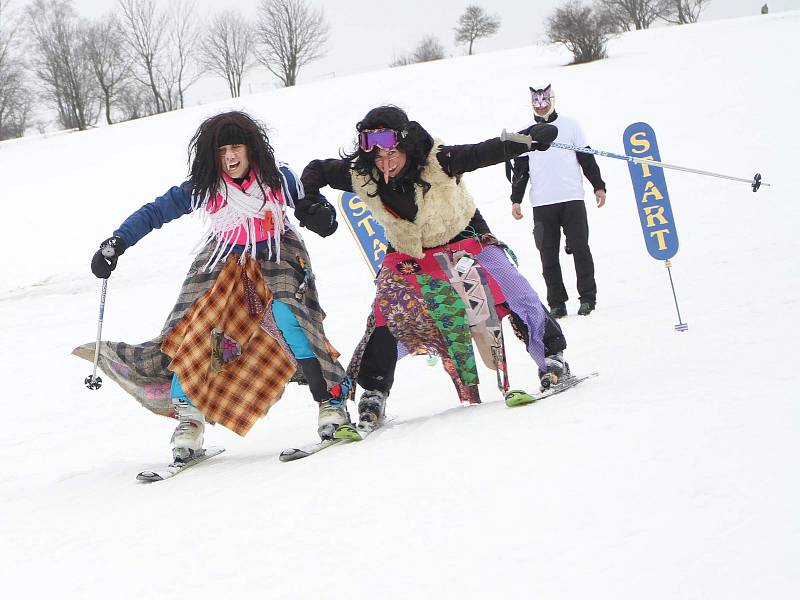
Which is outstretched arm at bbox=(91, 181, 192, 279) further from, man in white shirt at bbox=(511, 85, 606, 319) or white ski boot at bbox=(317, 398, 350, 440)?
man in white shirt at bbox=(511, 85, 606, 319)

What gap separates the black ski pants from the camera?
697cm

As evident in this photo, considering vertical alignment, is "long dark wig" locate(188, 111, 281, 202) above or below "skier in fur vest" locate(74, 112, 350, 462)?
above

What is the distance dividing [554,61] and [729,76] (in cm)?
729

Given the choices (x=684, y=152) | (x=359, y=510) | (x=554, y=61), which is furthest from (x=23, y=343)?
(x=554, y=61)

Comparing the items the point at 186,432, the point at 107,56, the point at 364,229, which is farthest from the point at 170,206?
the point at 107,56

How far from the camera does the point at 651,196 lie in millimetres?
6391

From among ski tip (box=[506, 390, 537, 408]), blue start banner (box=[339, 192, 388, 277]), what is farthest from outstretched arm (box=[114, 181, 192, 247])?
blue start banner (box=[339, 192, 388, 277])

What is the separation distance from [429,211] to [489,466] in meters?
1.48

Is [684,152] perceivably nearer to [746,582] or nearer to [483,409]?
[483,409]

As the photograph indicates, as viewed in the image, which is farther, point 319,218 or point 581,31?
point 581,31

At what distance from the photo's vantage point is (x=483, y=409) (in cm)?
420

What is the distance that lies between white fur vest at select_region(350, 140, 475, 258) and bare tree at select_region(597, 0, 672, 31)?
43156mm

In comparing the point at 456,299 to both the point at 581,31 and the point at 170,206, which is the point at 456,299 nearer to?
the point at 170,206

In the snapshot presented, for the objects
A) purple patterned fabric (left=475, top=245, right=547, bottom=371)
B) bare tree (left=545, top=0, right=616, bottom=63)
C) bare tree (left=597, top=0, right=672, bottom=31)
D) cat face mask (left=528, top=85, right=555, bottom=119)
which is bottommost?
purple patterned fabric (left=475, top=245, right=547, bottom=371)
